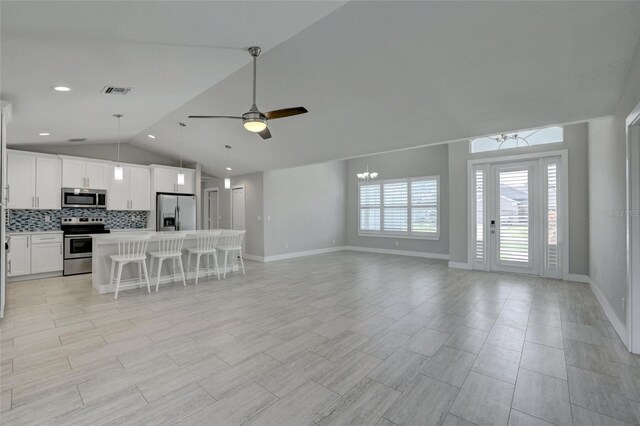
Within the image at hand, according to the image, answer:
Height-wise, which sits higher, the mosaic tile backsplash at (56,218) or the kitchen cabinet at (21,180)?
the kitchen cabinet at (21,180)

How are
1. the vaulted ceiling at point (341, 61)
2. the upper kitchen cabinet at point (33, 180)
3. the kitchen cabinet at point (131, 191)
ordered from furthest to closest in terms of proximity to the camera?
1. the kitchen cabinet at point (131, 191)
2. the upper kitchen cabinet at point (33, 180)
3. the vaulted ceiling at point (341, 61)

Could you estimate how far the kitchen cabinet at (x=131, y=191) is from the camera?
6977 mm

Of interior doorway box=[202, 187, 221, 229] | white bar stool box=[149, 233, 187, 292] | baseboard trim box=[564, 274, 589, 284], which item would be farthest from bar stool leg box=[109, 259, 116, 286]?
baseboard trim box=[564, 274, 589, 284]

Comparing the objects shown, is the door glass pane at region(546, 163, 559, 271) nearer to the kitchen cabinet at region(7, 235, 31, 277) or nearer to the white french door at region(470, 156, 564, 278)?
the white french door at region(470, 156, 564, 278)

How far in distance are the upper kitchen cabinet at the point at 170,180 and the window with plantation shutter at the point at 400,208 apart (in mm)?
5412

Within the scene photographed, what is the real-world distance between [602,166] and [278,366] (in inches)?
196

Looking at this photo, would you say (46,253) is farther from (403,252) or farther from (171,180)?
(403,252)

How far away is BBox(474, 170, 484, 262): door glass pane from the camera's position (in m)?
6.35

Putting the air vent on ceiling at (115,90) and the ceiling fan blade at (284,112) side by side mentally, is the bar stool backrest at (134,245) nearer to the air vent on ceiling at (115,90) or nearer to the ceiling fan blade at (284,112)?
the air vent on ceiling at (115,90)

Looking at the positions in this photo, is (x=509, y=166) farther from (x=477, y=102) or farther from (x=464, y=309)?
(x=464, y=309)

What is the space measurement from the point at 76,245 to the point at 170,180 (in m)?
2.56

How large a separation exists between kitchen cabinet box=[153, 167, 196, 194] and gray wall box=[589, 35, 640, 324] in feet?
27.9

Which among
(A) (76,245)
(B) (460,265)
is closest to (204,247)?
(A) (76,245)

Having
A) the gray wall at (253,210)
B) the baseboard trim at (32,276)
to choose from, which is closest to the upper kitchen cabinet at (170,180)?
the gray wall at (253,210)
